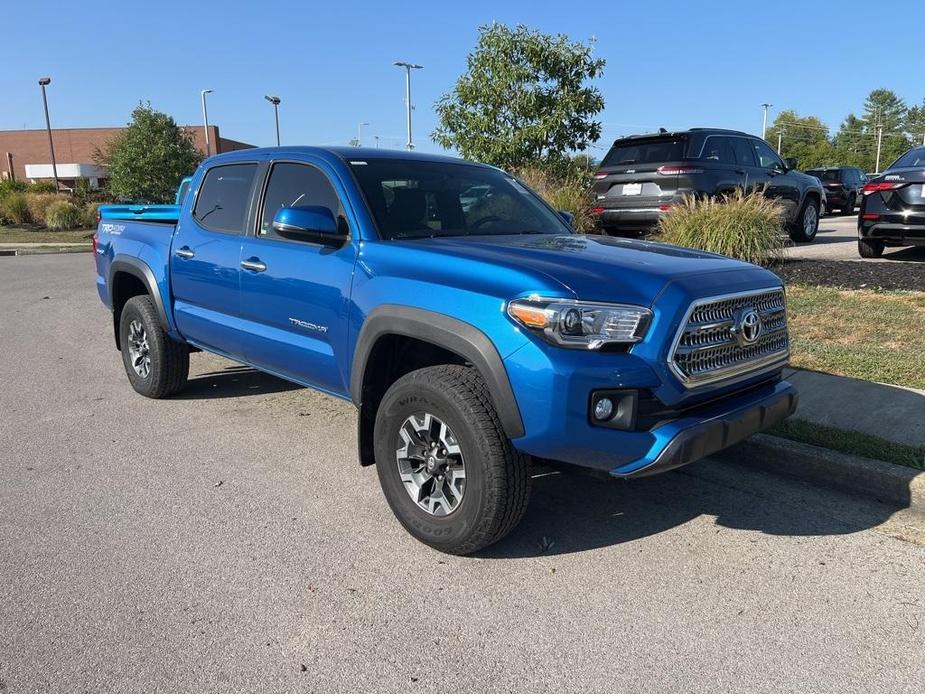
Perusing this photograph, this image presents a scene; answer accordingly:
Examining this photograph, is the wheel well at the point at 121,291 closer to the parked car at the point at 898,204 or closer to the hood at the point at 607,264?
the hood at the point at 607,264

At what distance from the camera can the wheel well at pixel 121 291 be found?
6.30 metres

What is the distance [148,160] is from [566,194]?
24.4 m

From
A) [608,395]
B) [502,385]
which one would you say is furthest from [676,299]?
[502,385]

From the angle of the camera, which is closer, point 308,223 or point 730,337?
point 730,337

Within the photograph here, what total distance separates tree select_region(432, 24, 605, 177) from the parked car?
591 centimetres

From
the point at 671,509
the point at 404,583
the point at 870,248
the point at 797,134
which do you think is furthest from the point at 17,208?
the point at 797,134

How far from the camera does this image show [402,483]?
3.65 m

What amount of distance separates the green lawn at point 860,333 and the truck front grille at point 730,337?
2377mm

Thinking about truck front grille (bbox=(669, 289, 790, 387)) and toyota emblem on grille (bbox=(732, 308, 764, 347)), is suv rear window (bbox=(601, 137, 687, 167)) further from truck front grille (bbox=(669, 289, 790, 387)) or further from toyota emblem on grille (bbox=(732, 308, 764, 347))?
toyota emblem on grille (bbox=(732, 308, 764, 347))

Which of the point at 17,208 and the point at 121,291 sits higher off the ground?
the point at 17,208

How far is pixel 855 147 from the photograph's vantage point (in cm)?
10788

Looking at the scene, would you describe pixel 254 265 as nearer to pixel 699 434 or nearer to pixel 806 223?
pixel 699 434

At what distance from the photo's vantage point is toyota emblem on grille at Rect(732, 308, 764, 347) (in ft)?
11.4

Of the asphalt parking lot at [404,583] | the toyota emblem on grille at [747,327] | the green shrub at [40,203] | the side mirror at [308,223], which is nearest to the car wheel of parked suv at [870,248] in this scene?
the asphalt parking lot at [404,583]
